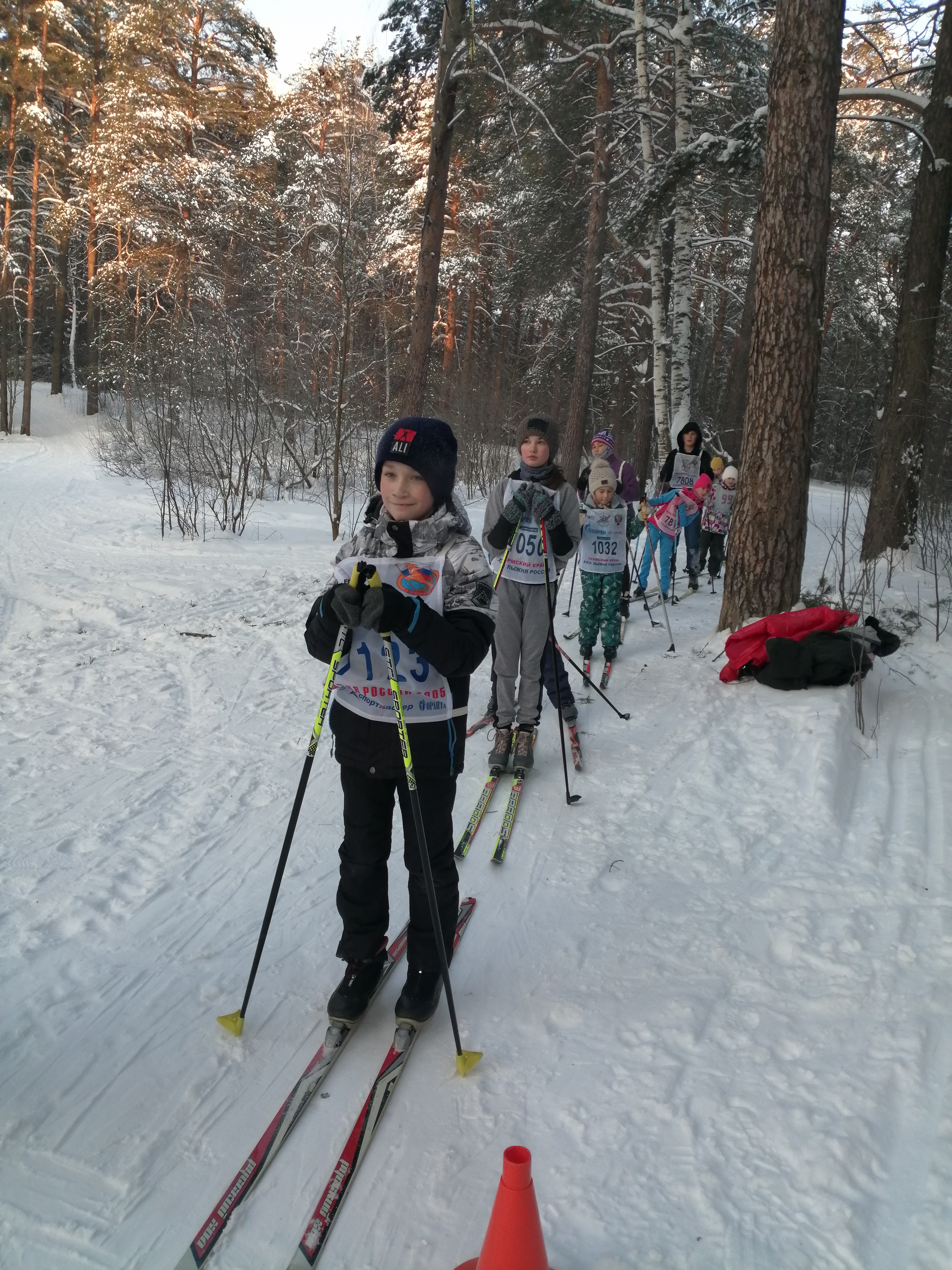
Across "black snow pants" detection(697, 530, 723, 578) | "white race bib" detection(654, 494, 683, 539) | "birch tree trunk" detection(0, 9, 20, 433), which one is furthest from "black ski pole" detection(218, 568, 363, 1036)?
"birch tree trunk" detection(0, 9, 20, 433)

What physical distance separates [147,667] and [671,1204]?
5.29 m

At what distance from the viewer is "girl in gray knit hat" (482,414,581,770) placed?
4.86m

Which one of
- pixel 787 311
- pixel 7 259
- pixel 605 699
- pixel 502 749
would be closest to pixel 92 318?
pixel 7 259

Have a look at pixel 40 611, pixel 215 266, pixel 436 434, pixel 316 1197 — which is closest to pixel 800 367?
pixel 436 434

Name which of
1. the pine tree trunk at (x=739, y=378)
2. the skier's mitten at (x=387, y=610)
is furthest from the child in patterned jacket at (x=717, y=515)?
the skier's mitten at (x=387, y=610)

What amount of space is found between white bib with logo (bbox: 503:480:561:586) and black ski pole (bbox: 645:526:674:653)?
208 cm

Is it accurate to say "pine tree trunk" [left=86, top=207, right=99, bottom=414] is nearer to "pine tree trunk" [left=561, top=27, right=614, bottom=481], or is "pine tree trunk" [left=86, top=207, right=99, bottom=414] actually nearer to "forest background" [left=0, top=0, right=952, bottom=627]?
"forest background" [left=0, top=0, right=952, bottom=627]

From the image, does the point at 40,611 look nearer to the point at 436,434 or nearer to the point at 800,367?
the point at 436,434

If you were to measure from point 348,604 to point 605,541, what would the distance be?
4.47 metres

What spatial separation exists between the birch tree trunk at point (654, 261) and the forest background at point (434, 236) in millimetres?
80

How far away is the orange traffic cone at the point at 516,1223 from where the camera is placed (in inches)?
65.3

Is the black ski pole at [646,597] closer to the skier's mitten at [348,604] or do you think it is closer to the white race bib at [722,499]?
the white race bib at [722,499]

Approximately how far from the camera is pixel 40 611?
7.20 m

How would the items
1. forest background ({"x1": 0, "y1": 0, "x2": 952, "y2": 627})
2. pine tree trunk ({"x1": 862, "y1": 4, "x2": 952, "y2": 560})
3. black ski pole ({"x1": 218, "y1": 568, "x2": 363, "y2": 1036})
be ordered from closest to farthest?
black ski pole ({"x1": 218, "y1": 568, "x2": 363, "y2": 1036}) → pine tree trunk ({"x1": 862, "y1": 4, "x2": 952, "y2": 560}) → forest background ({"x1": 0, "y1": 0, "x2": 952, "y2": 627})
